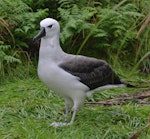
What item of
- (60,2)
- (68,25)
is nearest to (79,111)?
(68,25)

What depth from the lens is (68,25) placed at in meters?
5.52

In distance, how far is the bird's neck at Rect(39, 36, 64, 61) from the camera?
373cm

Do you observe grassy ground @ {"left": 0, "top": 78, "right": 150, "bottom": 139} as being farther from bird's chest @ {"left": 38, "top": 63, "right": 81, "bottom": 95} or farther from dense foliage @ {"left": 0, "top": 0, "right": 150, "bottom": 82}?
dense foliage @ {"left": 0, "top": 0, "right": 150, "bottom": 82}

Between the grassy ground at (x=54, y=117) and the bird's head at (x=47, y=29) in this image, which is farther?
the bird's head at (x=47, y=29)

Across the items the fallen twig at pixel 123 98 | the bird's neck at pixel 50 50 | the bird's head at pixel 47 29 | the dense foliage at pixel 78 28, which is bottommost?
the fallen twig at pixel 123 98

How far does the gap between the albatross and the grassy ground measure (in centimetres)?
17

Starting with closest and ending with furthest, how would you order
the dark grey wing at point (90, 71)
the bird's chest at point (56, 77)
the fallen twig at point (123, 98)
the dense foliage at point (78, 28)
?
the bird's chest at point (56, 77)
the dark grey wing at point (90, 71)
the fallen twig at point (123, 98)
the dense foliage at point (78, 28)

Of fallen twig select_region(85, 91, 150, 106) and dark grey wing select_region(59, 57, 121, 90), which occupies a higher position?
dark grey wing select_region(59, 57, 121, 90)

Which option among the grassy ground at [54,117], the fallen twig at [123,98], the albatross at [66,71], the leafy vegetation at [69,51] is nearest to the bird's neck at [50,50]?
the albatross at [66,71]

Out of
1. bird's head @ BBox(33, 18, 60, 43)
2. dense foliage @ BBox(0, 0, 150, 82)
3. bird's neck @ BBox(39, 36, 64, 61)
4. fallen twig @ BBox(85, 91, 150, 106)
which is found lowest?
fallen twig @ BBox(85, 91, 150, 106)

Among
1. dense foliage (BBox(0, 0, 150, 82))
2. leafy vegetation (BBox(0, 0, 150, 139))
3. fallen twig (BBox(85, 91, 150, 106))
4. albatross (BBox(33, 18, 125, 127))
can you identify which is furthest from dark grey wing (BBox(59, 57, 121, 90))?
dense foliage (BBox(0, 0, 150, 82))

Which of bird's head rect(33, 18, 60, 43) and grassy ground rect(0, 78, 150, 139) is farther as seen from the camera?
bird's head rect(33, 18, 60, 43)

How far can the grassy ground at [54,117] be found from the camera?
3693mm

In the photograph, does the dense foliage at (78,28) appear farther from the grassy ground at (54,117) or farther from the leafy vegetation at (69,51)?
the grassy ground at (54,117)
